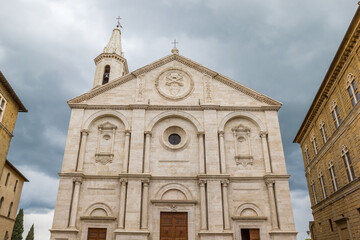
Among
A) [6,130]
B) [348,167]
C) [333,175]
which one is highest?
[6,130]

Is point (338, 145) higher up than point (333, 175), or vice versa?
point (338, 145)

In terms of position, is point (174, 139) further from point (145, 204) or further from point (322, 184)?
point (322, 184)

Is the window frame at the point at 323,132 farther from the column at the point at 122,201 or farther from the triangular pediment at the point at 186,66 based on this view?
the column at the point at 122,201

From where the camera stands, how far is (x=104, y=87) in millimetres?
24109

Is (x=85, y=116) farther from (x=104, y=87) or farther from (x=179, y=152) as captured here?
(x=179, y=152)

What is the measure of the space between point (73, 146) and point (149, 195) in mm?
7083

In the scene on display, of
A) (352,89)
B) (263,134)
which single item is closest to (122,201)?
(263,134)

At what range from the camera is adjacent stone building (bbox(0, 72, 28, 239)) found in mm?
20828

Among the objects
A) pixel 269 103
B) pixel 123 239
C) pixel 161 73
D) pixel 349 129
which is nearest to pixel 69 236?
pixel 123 239

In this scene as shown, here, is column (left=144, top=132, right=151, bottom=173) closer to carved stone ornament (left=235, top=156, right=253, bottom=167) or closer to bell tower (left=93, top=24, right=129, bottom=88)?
carved stone ornament (left=235, top=156, right=253, bottom=167)

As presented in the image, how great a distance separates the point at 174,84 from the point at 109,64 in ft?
39.2

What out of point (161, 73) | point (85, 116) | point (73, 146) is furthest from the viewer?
point (161, 73)

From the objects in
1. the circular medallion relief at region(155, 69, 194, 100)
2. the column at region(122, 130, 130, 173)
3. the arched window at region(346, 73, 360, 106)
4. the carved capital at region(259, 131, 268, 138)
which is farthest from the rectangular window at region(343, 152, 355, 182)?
the column at region(122, 130, 130, 173)

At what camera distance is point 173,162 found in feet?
70.9
